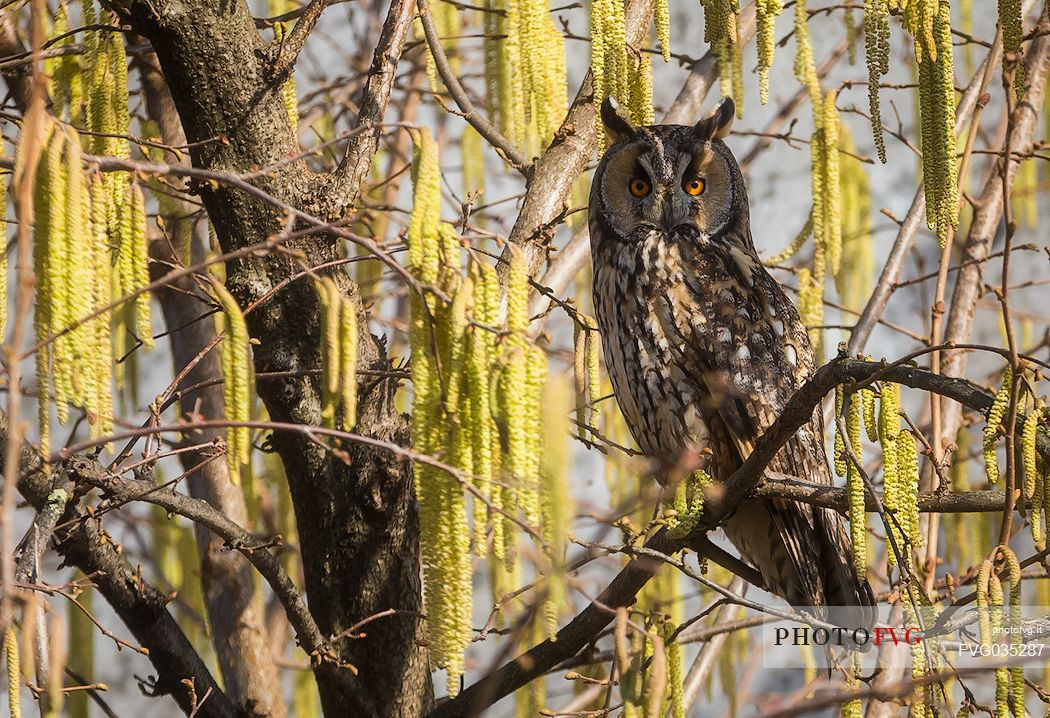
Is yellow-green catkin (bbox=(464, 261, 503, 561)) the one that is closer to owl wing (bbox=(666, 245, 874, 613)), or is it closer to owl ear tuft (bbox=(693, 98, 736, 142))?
owl wing (bbox=(666, 245, 874, 613))

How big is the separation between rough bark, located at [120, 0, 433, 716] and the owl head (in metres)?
0.76

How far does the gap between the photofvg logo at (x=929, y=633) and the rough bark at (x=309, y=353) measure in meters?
0.71

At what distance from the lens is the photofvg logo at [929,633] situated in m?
1.42

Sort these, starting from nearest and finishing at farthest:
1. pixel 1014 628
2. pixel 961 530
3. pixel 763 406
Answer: pixel 1014 628 → pixel 763 406 → pixel 961 530

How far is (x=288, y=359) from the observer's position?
82.4 inches

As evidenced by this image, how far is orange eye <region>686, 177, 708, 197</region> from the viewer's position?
9.09 feet

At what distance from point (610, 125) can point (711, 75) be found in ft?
1.53

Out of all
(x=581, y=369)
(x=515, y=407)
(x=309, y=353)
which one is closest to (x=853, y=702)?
(x=581, y=369)

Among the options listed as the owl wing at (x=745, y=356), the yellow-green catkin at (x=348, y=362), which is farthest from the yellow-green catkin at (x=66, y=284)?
the owl wing at (x=745, y=356)

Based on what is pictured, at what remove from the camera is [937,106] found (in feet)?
5.33

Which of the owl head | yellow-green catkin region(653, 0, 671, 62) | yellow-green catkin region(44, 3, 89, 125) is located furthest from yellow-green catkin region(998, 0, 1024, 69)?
yellow-green catkin region(44, 3, 89, 125)

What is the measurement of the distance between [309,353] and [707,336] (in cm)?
91

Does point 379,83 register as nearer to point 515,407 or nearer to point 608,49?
point 608,49

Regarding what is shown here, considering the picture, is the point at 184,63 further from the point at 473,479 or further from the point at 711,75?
the point at 711,75
